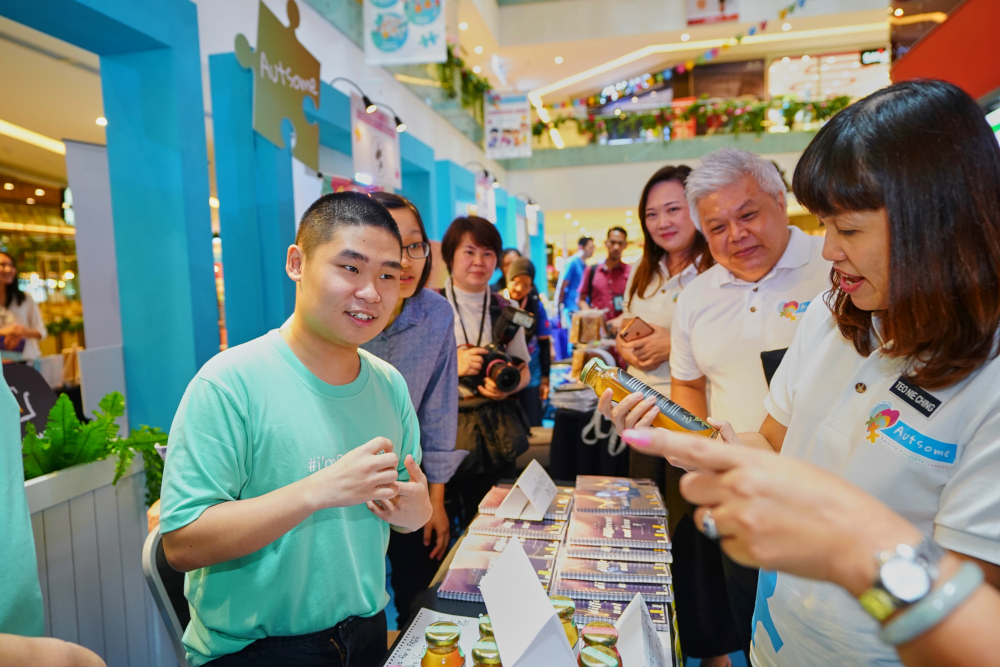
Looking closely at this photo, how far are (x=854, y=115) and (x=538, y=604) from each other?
2.88ft

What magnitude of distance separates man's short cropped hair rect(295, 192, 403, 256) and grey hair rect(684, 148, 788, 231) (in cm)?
104

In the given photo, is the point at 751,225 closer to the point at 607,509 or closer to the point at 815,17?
the point at 607,509

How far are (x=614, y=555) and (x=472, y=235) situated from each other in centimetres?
170

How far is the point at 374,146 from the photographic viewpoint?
366 cm

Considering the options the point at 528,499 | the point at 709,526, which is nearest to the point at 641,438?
the point at 709,526

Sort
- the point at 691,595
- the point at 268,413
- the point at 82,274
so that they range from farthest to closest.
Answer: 1. the point at 82,274
2. the point at 691,595
3. the point at 268,413

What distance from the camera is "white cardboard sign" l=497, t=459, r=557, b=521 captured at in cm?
167

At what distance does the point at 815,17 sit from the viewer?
11.4 m

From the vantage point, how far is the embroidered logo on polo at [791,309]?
1.75 meters

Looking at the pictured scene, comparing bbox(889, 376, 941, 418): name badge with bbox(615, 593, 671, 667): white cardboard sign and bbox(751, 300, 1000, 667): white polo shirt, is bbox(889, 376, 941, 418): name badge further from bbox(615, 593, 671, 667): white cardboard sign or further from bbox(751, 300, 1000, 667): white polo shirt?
bbox(615, 593, 671, 667): white cardboard sign

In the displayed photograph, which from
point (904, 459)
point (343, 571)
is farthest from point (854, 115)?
point (343, 571)

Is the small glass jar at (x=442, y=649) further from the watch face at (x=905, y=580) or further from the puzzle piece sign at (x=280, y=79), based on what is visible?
the puzzle piece sign at (x=280, y=79)

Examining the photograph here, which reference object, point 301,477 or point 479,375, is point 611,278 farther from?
point 301,477

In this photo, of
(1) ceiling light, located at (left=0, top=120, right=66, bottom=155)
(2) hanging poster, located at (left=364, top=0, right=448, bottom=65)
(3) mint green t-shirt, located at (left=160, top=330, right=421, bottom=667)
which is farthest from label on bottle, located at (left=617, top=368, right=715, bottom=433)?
(1) ceiling light, located at (left=0, top=120, right=66, bottom=155)
